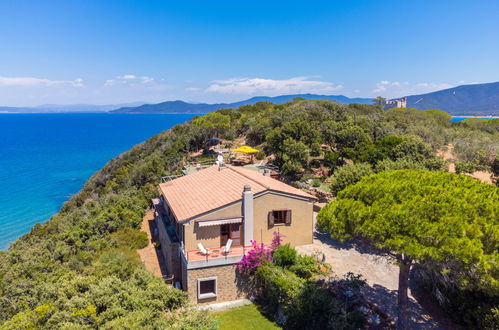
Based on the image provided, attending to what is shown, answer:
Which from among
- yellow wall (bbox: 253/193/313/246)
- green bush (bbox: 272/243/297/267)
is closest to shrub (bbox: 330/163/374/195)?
yellow wall (bbox: 253/193/313/246)

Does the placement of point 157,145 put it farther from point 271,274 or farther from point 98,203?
point 271,274

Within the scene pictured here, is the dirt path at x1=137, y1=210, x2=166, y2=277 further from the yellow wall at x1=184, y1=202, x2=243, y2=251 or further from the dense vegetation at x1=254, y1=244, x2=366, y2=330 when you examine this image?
the dense vegetation at x1=254, y1=244, x2=366, y2=330

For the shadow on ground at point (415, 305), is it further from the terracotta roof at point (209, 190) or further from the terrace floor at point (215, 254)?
the terrace floor at point (215, 254)

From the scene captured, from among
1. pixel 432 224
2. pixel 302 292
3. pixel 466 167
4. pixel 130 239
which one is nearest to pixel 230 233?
pixel 302 292

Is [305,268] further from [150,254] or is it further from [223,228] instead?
[150,254]

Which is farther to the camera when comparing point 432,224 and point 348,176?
point 348,176

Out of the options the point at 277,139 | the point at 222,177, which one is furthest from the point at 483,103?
the point at 222,177
